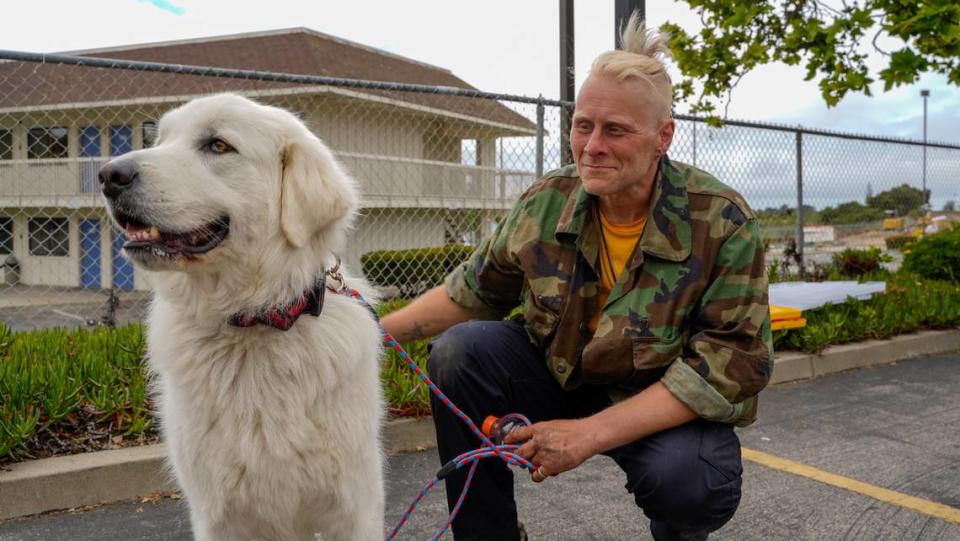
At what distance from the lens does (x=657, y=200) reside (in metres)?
2.46

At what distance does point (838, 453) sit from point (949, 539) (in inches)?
43.8

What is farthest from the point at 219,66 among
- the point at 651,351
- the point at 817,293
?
the point at 651,351

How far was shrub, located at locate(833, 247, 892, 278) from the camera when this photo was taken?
9.45 m

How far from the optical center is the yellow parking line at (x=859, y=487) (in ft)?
10.1

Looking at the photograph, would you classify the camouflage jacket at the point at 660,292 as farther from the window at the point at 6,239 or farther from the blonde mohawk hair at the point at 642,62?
the window at the point at 6,239

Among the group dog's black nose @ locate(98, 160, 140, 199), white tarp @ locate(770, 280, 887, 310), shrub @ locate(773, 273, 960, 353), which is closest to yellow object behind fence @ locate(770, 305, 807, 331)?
shrub @ locate(773, 273, 960, 353)

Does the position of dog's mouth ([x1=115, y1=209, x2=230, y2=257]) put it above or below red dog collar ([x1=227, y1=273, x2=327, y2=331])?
above

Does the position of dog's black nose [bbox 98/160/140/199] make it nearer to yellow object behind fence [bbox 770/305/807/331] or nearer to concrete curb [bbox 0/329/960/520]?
concrete curb [bbox 0/329/960/520]

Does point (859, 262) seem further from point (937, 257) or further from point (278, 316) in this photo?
point (278, 316)

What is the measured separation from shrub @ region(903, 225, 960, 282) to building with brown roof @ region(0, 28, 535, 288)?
5248 mm

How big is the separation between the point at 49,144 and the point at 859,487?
20.2 meters

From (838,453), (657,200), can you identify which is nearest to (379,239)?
(838,453)

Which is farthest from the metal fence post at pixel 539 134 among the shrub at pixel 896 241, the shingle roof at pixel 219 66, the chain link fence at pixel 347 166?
the shingle roof at pixel 219 66

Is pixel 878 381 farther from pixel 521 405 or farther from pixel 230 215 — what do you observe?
pixel 230 215
